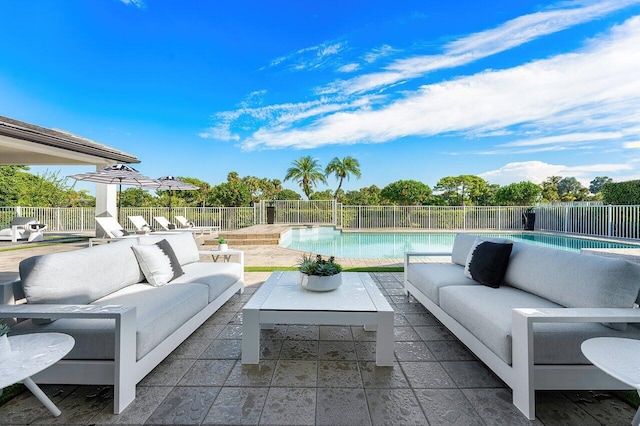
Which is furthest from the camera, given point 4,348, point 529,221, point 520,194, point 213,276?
point 520,194

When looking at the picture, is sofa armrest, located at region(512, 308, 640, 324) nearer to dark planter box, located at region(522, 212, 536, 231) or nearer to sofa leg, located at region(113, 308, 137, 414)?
sofa leg, located at region(113, 308, 137, 414)

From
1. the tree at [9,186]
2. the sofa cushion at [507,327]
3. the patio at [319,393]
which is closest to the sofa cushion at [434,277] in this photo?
the sofa cushion at [507,327]

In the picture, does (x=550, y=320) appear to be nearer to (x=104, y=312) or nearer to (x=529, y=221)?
(x=104, y=312)

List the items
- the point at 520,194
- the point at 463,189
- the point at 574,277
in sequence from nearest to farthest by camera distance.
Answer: the point at 574,277, the point at 520,194, the point at 463,189

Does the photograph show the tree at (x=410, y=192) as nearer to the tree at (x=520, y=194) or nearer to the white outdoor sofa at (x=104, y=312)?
the tree at (x=520, y=194)

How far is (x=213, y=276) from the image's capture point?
3.16 meters

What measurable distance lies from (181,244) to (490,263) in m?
3.46

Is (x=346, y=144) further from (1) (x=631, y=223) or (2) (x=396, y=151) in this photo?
(1) (x=631, y=223)

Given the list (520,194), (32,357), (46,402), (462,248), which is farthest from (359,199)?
(32,357)

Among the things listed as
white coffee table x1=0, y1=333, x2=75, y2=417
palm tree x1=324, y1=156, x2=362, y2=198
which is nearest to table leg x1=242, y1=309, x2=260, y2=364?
white coffee table x1=0, y1=333, x2=75, y2=417

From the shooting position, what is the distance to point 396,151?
20312 mm

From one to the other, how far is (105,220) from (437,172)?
65.8 feet

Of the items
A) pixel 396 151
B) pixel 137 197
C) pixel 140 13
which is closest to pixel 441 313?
pixel 140 13

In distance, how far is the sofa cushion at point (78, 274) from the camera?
1.82 metres
